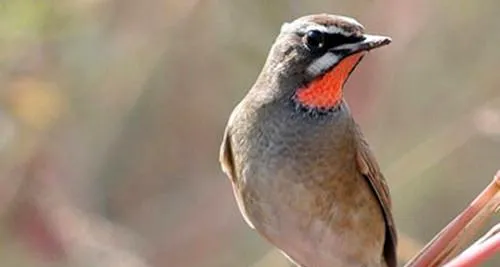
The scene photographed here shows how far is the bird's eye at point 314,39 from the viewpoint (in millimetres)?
2404

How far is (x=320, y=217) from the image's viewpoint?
263 cm

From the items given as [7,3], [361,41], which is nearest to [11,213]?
[7,3]

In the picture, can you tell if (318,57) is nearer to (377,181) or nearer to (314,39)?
(314,39)

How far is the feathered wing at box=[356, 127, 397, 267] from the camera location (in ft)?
8.76

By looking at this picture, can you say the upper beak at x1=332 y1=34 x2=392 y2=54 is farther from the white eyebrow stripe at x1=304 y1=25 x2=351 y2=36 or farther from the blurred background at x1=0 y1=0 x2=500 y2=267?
the blurred background at x1=0 y1=0 x2=500 y2=267

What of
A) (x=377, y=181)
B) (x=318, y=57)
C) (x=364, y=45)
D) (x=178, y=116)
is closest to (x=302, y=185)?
(x=377, y=181)

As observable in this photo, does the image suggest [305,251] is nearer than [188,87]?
Yes

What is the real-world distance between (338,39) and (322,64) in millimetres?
99

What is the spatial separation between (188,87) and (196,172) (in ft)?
1.27

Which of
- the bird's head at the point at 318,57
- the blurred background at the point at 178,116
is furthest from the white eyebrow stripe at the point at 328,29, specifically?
the blurred background at the point at 178,116

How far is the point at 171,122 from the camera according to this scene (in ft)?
13.5

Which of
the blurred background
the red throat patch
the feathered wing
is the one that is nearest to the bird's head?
the red throat patch

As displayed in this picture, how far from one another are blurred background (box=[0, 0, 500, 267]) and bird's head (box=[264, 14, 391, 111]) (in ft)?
1.86

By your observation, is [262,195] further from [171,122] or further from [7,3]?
[171,122]
